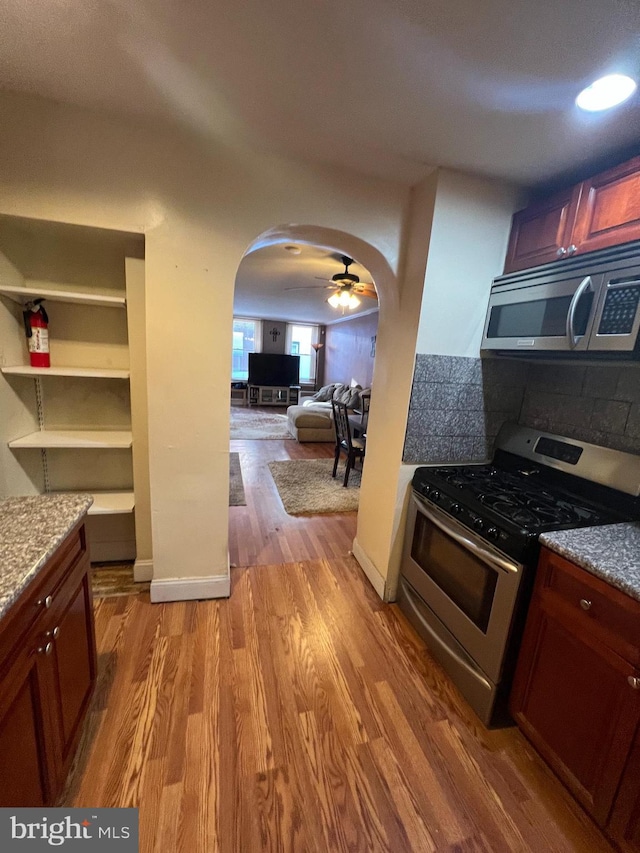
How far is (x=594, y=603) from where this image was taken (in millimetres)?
1088

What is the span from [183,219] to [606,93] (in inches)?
66.7

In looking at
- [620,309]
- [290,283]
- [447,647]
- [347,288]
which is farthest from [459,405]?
[290,283]

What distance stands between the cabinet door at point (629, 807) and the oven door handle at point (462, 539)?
1.69 ft

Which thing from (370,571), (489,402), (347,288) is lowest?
(370,571)

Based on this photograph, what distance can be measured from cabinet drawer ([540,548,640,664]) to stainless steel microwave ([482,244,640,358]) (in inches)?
31.9

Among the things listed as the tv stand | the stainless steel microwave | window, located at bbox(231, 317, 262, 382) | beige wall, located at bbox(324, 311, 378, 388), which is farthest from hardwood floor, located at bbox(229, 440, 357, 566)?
window, located at bbox(231, 317, 262, 382)

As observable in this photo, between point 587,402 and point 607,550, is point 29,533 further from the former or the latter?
point 587,402

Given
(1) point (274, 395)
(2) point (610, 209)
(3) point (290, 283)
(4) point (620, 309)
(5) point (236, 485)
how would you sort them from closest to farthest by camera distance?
1. (4) point (620, 309)
2. (2) point (610, 209)
3. (5) point (236, 485)
4. (3) point (290, 283)
5. (1) point (274, 395)

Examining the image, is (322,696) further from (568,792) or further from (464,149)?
(464,149)

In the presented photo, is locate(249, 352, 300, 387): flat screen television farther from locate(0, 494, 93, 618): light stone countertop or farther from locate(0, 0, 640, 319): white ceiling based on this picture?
locate(0, 494, 93, 618): light stone countertop

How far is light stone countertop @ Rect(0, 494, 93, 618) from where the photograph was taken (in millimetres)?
→ 832

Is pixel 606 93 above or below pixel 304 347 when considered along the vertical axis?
above

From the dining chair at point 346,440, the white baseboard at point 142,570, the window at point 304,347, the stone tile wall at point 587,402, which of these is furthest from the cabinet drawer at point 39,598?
the window at point 304,347

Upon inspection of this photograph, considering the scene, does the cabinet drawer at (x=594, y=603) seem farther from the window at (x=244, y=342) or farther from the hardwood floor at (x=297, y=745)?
the window at (x=244, y=342)
